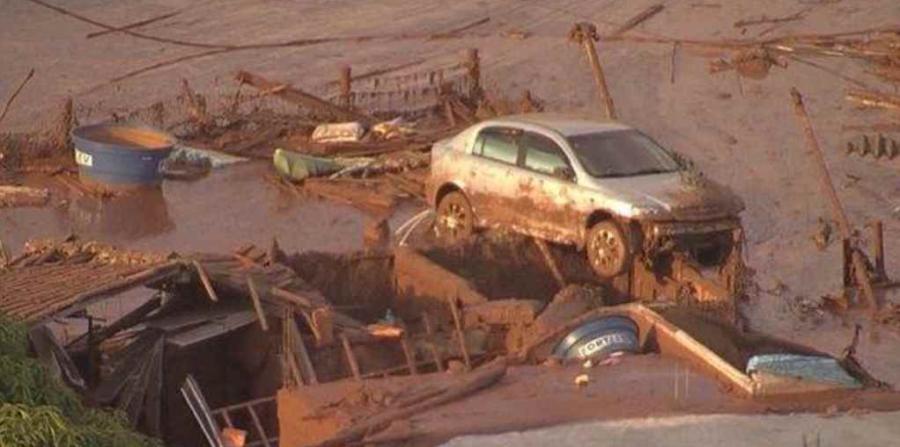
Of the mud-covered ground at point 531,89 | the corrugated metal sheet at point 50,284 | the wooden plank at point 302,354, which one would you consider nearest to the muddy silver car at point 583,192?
the mud-covered ground at point 531,89

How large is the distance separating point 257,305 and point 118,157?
10823 mm

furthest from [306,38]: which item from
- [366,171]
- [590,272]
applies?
[590,272]

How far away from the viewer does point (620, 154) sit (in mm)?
24859

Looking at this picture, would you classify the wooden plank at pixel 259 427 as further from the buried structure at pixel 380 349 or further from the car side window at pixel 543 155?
the car side window at pixel 543 155

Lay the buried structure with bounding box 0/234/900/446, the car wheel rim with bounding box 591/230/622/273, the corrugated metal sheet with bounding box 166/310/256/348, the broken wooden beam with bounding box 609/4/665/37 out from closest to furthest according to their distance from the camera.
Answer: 1. the buried structure with bounding box 0/234/900/446
2. the corrugated metal sheet with bounding box 166/310/256/348
3. the car wheel rim with bounding box 591/230/622/273
4. the broken wooden beam with bounding box 609/4/665/37

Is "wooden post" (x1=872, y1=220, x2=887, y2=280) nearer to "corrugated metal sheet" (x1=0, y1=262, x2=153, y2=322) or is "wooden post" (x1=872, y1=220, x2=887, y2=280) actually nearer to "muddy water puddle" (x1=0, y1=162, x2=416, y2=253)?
"muddy water puddle" (x1=0, y1=162, x2=416, y2=253)

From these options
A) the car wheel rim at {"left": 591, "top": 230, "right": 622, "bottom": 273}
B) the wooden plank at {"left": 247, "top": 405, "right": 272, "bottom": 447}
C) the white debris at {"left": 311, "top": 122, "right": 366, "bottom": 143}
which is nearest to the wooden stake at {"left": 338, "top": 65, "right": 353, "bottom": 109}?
the white debris at {"left": 311, "top": 122, "right": 366, "bottom": 143}

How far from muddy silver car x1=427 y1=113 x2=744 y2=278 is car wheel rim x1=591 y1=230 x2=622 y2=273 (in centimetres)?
1

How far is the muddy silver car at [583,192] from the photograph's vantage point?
23.7 metres

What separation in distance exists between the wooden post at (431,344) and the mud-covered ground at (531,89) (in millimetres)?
4334

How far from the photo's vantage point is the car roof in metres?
25.2

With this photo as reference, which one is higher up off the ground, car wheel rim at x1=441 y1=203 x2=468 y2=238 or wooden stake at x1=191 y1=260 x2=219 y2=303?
wooden stake at x1=191 y1=260 x2=219 y2=303

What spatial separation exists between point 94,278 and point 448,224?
23.8 feet

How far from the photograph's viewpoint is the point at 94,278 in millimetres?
19469
